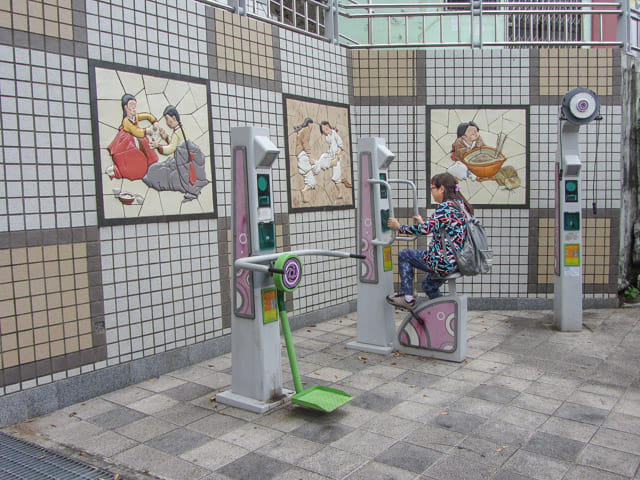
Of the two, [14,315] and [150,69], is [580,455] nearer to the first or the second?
[14,315]

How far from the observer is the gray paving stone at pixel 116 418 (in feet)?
12.9

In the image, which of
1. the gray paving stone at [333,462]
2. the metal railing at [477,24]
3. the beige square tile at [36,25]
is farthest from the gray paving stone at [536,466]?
the metal railing at [477,24]

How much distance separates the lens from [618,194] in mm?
7258

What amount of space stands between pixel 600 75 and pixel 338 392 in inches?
220

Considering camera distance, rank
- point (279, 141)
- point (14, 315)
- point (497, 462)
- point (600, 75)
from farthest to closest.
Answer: point (600, 75) < point (279, 141) < point (14, 315) < point (497, 462)

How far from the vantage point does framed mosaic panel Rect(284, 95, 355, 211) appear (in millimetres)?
6418

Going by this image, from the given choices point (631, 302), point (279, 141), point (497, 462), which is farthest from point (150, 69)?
point (631, 302)

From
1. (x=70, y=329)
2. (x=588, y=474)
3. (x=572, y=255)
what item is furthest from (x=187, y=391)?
(x=572, y=255)

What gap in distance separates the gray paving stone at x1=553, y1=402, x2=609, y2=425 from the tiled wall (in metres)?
3.12

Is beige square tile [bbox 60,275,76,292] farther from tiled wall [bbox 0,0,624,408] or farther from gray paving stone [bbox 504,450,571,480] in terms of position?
gray paving stone [bbox 504,450,571,480]

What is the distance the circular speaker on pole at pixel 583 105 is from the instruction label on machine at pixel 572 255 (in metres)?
1.35

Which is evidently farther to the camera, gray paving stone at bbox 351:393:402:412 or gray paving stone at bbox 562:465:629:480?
gray paving stone at bbox 351:393:402:412

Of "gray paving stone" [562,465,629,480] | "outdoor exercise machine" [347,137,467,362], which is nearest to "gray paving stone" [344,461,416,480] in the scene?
"gray paving stone" [562,465,629,480]

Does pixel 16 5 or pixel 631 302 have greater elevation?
pixel 16 5
